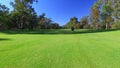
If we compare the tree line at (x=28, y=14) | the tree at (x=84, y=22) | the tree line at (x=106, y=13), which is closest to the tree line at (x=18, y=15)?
the tree line at (x=28, y=14)

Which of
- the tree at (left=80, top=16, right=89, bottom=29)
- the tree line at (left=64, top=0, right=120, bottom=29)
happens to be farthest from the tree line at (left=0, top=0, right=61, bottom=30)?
the tree at (left=80, top=16, right=89, bottom=29)

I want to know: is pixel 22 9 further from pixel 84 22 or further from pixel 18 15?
pixel 84 22

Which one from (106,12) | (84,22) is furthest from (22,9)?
(84,22)

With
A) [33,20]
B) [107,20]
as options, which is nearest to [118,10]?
[107,20]

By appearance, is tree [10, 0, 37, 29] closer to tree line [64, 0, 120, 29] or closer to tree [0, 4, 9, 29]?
tree [0, 4, 9, 29]

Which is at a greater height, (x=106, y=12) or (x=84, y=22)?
(x=106, y=12)

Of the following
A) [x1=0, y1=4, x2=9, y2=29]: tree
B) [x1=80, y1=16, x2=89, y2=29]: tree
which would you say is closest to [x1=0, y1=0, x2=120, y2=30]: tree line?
[x1=0, y1=4, x2=9, y2=29]: tree

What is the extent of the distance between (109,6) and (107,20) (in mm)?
6426

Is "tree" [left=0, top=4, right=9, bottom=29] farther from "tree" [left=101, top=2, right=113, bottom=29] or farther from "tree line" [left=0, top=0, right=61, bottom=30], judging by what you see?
"tree" [left=101, top=2, right=113, bottom=29]

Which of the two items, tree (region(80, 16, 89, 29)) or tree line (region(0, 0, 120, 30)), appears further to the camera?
tree (region(80, 16, 89, 29))

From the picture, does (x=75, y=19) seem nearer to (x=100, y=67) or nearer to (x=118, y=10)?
(x=118, y=10)

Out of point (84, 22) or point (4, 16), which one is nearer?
point (4, 16)

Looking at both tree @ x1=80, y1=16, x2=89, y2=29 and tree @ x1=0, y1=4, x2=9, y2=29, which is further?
tree @ x1=80, y1=16, x2=89, y2=29

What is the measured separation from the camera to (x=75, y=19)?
93.9 meters
